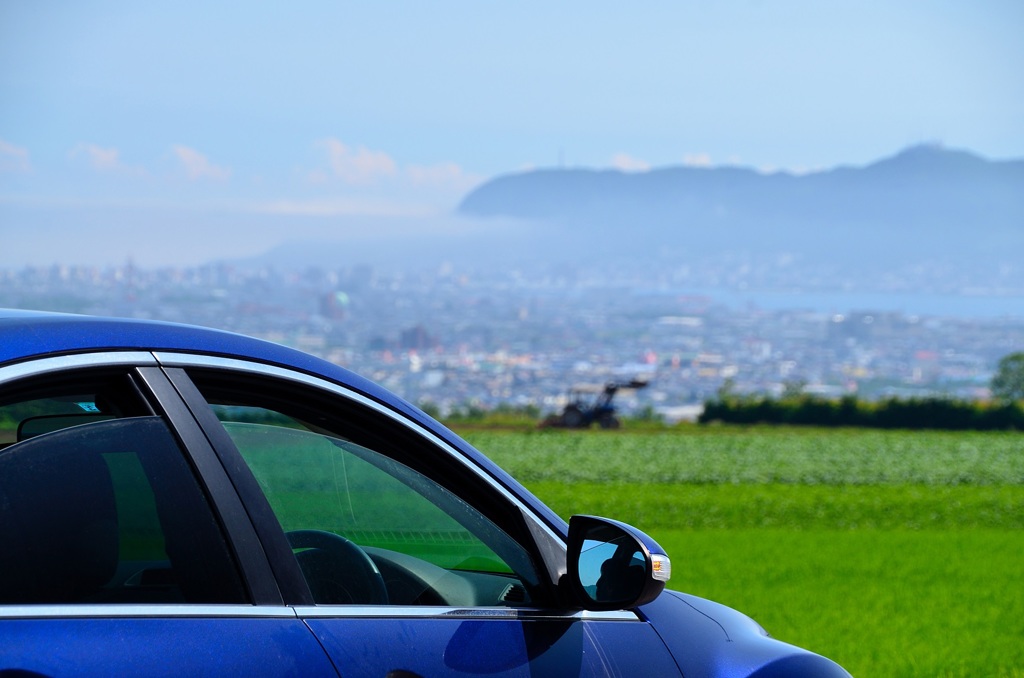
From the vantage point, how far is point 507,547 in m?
2.59

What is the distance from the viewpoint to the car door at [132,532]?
190 centimetres

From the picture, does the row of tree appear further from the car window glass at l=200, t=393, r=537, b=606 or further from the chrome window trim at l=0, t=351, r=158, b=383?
the chrome window trim at l=0, t=351, r=158, b=383

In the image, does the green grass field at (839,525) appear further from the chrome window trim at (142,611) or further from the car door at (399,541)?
the chrome window trim at (142,611)

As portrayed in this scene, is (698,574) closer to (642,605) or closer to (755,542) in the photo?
(755,542)

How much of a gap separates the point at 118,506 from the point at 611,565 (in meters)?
1.06

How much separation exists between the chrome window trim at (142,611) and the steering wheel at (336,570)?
27 centimetres

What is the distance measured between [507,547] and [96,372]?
38.0 inches

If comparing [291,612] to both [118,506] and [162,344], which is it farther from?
[162,344]

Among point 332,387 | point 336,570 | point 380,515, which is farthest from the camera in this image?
point 380,515

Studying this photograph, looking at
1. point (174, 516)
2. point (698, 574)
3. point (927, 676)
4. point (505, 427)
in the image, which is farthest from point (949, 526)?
point (505, 427)

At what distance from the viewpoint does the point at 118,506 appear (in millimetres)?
2072

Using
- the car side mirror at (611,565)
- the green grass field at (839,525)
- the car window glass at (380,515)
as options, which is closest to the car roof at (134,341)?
the car window glass at (380,515)

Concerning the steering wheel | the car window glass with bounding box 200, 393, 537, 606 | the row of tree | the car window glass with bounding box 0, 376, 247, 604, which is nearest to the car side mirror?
the car window glass with bounding box 200, 393, 537, 606

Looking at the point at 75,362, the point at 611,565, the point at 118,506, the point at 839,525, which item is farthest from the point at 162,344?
the point at 839,525
